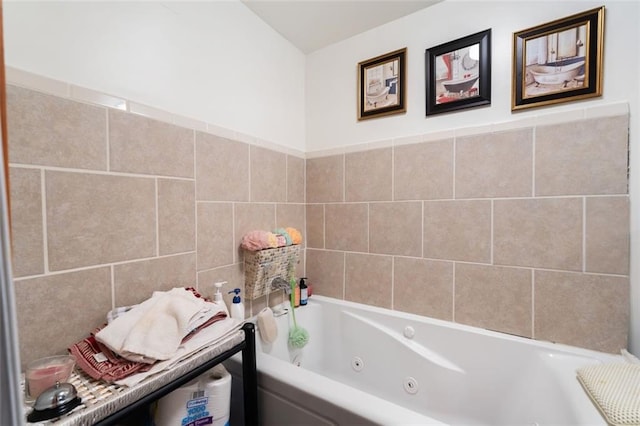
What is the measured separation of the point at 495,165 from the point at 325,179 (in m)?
0.89

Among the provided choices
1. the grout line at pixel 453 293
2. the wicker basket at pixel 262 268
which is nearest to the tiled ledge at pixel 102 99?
the wicker basket at pixel 262 268

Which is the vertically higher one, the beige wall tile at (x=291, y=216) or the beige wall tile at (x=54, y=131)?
the beige wall tile at (x=54, y=131)

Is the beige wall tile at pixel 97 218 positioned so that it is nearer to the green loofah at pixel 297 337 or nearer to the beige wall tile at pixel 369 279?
the green loofah at pixel 297 337

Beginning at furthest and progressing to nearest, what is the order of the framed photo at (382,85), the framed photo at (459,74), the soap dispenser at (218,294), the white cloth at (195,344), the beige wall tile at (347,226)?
the beige wall tile at (347,226), the framed photo at (382,85), the framed photo at (459,74), the soap dispenser at (218,294), the white cloth at (195,344)

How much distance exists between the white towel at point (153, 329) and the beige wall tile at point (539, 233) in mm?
1238

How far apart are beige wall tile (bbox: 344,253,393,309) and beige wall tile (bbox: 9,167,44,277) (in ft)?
4.26

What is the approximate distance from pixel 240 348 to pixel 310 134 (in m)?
1.33

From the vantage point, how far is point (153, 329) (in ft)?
2.43

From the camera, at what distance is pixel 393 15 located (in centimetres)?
143

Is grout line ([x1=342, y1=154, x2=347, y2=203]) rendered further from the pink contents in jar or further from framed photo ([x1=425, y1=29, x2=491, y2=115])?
the pink contents in jar

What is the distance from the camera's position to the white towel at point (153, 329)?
0.68 m

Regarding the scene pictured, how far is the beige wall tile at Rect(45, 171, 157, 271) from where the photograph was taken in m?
0.77

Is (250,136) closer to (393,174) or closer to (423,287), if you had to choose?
(393,174)

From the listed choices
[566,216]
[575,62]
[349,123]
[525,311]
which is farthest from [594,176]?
[349,123]
